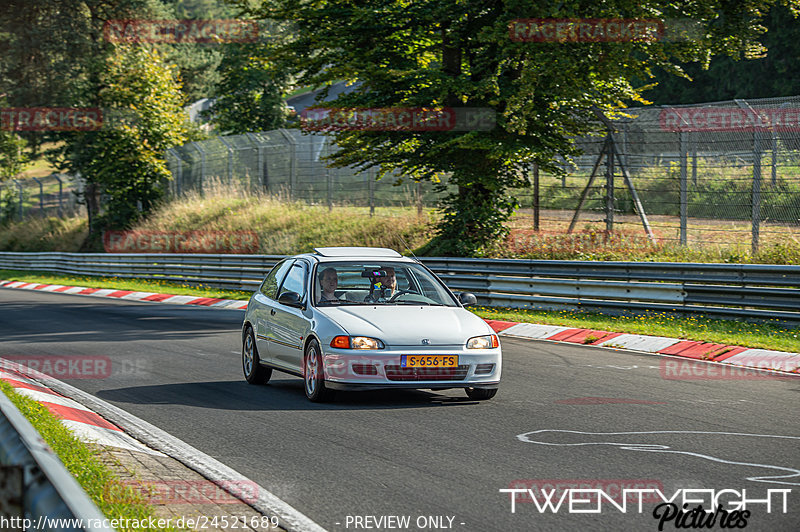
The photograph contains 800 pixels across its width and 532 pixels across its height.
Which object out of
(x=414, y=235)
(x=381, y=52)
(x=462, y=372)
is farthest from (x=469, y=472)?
(x=414, y=235)

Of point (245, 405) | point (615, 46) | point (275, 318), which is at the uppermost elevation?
point (615, 46)

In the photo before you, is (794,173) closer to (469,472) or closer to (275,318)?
(275,318)

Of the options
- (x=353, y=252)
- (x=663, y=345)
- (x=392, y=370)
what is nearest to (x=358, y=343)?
(x=392, y=370)

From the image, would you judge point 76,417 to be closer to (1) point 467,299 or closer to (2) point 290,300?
(2) point 290,300

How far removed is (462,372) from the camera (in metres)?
9.34

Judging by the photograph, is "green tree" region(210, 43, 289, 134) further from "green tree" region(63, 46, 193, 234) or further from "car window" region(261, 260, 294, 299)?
"car window" region(261, 260, 294, 299)

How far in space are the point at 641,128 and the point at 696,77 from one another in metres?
42.2

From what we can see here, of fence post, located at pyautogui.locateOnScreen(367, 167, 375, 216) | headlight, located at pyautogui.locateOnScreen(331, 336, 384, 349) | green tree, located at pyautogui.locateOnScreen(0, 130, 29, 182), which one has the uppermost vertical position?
green tree, located at pyautogui.locateOnScreen(0, 130, 29, 182)

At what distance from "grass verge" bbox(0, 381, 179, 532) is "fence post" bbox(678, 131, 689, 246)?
13.8m

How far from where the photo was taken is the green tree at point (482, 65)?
18969mm

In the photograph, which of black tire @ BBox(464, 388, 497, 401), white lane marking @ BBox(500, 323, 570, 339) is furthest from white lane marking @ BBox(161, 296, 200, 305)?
black tire @ BBox(464, 388, 497, 401)

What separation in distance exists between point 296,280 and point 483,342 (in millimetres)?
2468

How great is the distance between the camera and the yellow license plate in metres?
9.21

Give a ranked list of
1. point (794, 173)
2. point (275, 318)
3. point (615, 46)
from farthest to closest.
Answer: point (615, 46)
point (794, 173)
point (275, 318)
